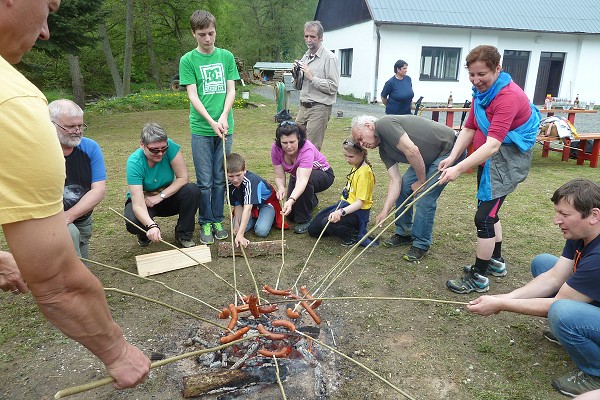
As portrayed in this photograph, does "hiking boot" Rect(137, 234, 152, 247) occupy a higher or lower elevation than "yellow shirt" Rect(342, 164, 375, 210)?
lower

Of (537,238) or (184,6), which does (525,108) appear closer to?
(537,238)

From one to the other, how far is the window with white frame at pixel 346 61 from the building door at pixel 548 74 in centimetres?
856

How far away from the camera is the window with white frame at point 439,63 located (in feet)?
61.3

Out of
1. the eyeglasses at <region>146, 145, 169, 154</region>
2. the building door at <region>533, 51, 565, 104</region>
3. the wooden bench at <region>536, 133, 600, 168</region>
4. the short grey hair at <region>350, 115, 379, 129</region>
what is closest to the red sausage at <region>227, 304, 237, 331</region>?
the eyeglasses at <region>146, 145, 169, 154</region>

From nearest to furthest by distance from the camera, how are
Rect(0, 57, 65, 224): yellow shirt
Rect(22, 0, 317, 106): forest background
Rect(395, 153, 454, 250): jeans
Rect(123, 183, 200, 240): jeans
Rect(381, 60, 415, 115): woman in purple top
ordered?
Rect(0, 57, 65, 224): yellow shirt → Rect(395, 153, 454, 250): jeans → Rect(123, 183, 200, 240): jeans → Rect(381, 60, 415, 115): woman in purple top → Rect(22, 0, 317, 106): forest background

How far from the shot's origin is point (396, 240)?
4.45 metres

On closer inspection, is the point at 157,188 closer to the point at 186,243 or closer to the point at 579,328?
the point at 186,243

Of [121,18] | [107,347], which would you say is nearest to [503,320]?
[107,347]

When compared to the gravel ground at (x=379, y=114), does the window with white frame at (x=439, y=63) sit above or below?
above

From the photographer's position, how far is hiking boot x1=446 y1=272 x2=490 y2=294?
3.49 meters

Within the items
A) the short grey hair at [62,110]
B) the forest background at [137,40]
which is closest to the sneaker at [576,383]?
the short grey hair at [62,110]

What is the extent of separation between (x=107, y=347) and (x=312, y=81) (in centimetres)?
464

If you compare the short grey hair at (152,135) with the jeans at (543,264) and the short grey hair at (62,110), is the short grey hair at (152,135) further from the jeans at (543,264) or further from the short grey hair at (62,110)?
the jeans at (543,264)

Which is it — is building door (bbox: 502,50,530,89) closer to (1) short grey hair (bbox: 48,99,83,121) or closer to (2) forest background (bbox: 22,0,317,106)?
(2) forest background (bbox: 22,0,317,106)
